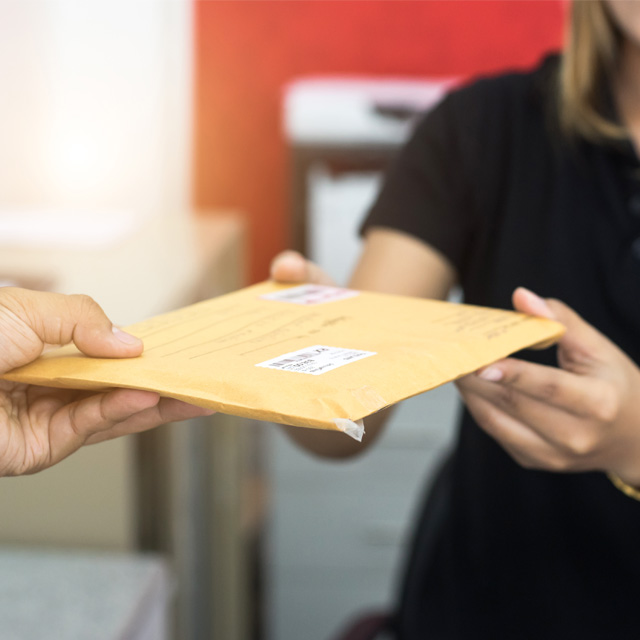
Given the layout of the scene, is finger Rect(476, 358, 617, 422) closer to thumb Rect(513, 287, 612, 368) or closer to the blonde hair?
thumb Rect(513, 287, 612, 368)

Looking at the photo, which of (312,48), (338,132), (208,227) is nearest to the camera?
(338,132)

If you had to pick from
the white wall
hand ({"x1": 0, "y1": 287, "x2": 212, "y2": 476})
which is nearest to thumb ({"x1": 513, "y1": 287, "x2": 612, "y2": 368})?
hand ({"x1": 0, "y1": 287, "x2": 212, "y2": 476})

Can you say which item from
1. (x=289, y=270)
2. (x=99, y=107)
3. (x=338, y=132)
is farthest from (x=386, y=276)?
(x=99, y=107)

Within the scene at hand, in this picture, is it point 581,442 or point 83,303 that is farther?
point 581,442

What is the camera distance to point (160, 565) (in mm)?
795

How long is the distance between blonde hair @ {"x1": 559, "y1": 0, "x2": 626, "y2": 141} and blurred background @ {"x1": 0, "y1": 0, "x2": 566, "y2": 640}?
1.66 feet

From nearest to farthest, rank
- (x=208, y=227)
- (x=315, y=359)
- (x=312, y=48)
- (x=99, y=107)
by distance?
(x=315, y=359)
(x=208, y=227)
(x=99, y=107)
(x=312, y=48)

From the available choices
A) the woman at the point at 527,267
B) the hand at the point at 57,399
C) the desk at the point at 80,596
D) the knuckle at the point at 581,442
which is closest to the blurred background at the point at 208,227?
the desk at the point at 80,596

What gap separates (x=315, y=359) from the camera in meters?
0.42

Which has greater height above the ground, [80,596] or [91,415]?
[91,415]

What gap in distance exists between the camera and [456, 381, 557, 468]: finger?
1.99 ft

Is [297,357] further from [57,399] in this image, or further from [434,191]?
[434,191]

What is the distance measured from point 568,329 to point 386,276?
32cm

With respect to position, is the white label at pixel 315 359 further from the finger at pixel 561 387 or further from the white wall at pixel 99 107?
the white wall at pixel 99 107
